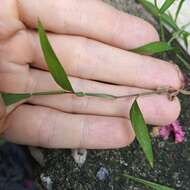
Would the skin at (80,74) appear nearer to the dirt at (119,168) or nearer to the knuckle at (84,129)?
the knuckle at (84,129)

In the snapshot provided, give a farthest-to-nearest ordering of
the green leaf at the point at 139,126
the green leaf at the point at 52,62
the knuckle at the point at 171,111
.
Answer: the knuckle at the point at 171,111, the green leaf at the point at 139,126, the green leaf at the point at 52,62

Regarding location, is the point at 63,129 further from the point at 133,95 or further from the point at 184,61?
the point at 184,61

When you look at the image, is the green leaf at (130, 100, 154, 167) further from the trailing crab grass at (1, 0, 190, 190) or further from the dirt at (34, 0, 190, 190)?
the dirt at (34, 0, 190, 190)

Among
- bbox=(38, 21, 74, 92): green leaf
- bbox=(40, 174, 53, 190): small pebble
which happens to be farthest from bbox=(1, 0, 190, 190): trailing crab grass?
bbox=(40, 174, 53, 190): small pebble

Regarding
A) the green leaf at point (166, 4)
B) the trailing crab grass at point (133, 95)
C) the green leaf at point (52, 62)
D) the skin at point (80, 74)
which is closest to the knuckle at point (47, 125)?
the skin at point (80, 74)

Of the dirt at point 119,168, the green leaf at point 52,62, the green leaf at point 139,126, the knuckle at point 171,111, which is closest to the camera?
the green leaf at point 52,62

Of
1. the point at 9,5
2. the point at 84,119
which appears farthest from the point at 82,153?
the point at 9,5

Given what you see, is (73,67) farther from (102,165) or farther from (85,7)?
(102,165)
